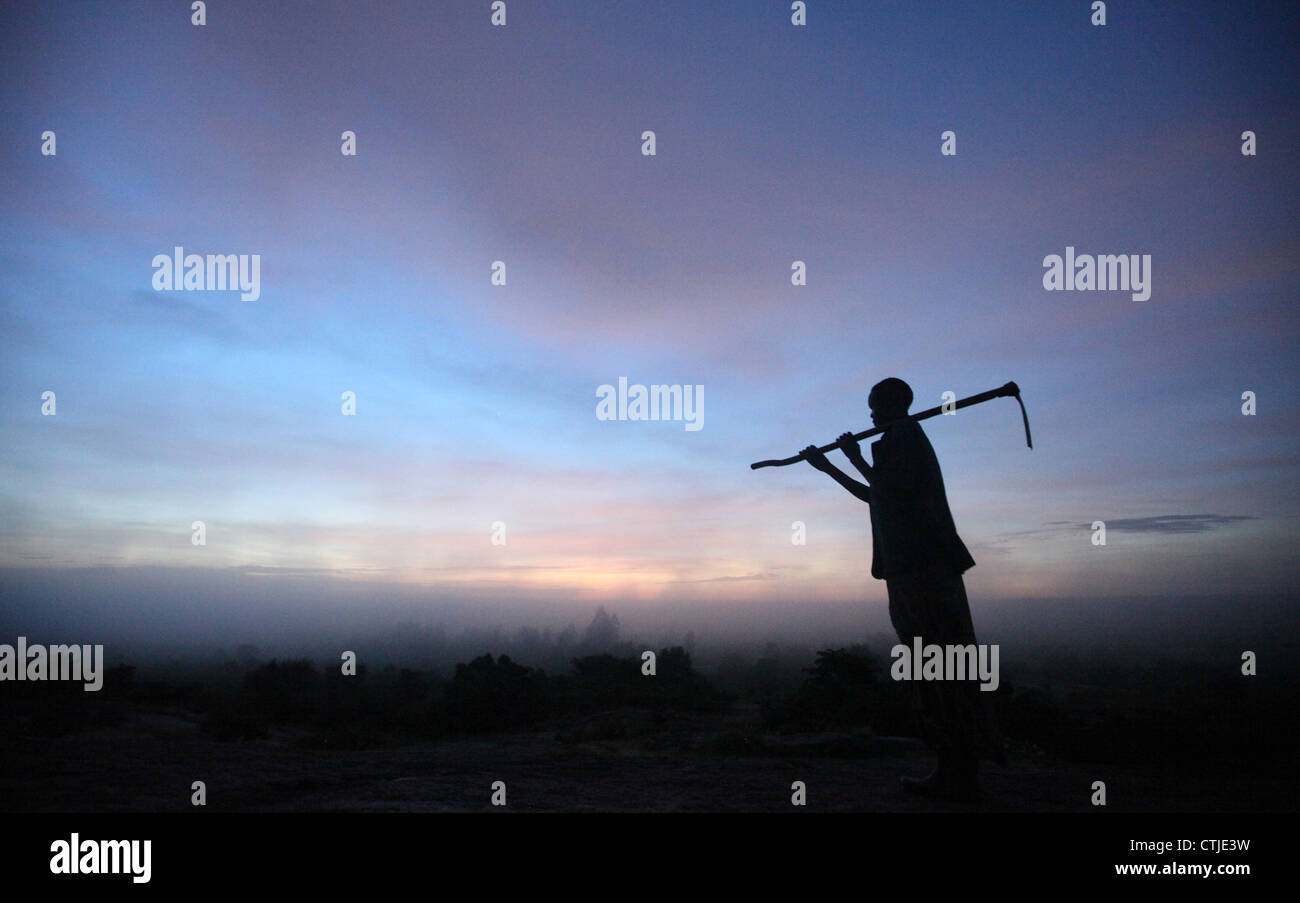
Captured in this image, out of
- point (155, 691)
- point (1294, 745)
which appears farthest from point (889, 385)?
point (155, 691)

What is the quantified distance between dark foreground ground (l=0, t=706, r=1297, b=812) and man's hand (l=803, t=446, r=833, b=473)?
275 centimetres

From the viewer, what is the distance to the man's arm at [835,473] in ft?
19.1

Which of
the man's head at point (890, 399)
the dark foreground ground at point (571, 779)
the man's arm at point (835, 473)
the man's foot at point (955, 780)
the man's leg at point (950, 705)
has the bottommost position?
the dark foreground ground at point (571, 779)

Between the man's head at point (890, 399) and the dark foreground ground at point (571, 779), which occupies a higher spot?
the man's head at point (890, 399)

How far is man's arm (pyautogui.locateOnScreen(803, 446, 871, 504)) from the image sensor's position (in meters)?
5.83

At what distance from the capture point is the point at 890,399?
5727 millimetres

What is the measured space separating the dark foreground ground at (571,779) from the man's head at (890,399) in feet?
10.3

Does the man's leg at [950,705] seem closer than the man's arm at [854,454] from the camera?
Yes

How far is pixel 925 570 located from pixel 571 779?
3.87m

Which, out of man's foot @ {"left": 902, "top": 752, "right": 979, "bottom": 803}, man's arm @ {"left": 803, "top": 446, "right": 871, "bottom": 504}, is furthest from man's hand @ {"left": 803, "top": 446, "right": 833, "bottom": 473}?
man's foot @ {"left": 902, "top": 752, "right": 979, "bottom": 803}

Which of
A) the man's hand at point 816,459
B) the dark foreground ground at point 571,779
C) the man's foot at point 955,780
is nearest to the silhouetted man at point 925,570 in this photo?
the man's foot at point 955,780

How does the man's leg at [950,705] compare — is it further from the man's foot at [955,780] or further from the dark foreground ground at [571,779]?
the dark foreground ground at [571,779]
